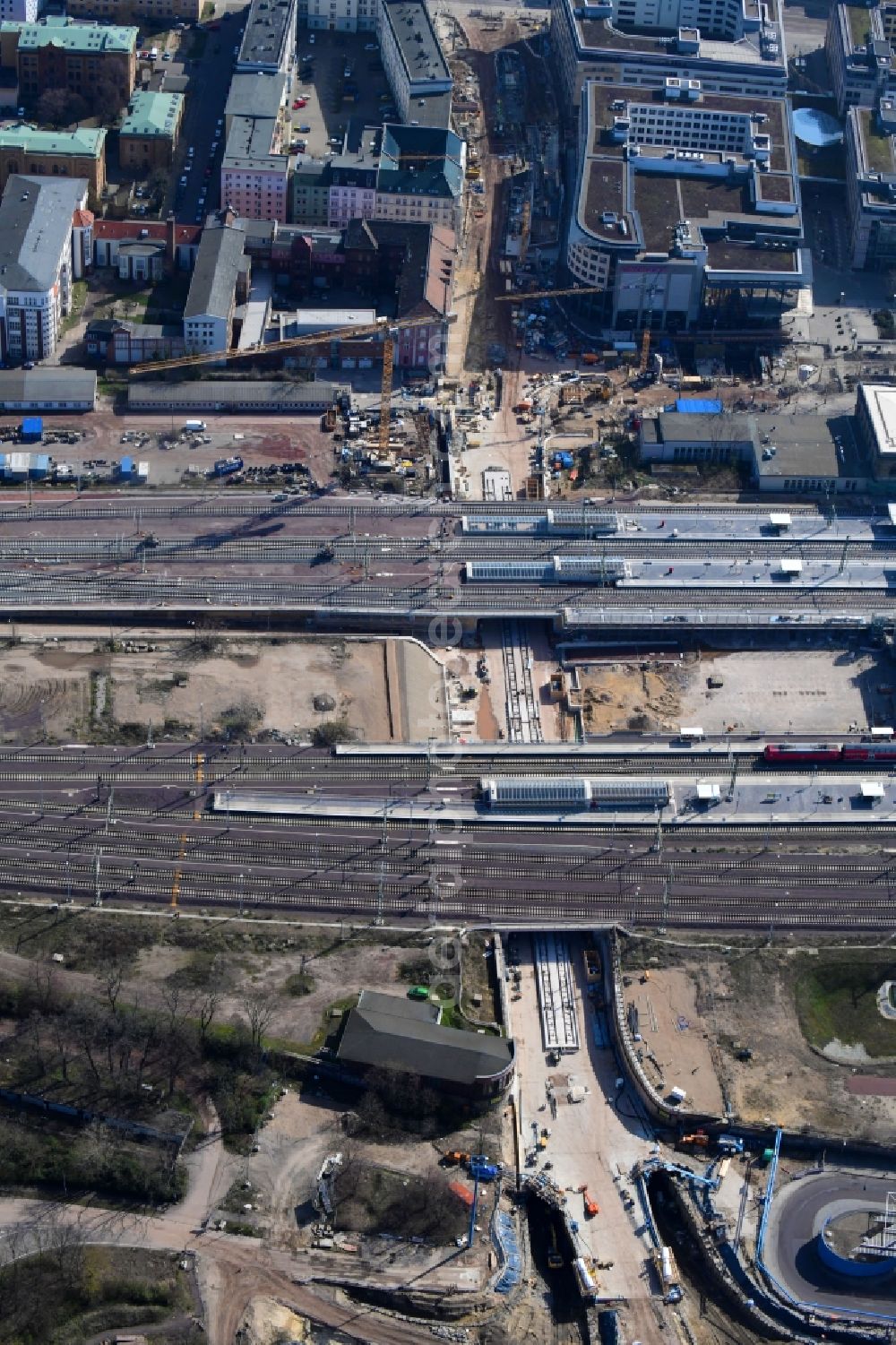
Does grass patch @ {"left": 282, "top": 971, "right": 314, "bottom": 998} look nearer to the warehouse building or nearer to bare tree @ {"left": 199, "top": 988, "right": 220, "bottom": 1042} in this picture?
the warehouse building

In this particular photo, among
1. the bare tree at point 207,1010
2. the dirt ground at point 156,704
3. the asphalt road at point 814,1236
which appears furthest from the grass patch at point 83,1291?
the dirt ground at point 156,704

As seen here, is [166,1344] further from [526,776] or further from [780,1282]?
[526,776]

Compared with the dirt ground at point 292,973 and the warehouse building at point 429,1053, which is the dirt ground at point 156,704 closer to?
the dirt ground at point 292,973

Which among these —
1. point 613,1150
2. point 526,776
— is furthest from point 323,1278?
point 526,776

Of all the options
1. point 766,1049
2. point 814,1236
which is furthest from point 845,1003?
point 814,1236

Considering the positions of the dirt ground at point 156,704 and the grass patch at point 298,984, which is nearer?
the grass patch at point 298,984

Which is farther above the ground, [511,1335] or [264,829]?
[264,829]

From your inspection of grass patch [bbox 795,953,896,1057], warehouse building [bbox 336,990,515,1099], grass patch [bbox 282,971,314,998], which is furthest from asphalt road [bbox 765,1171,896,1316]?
grass patch [bbox 282,971,314,998]
